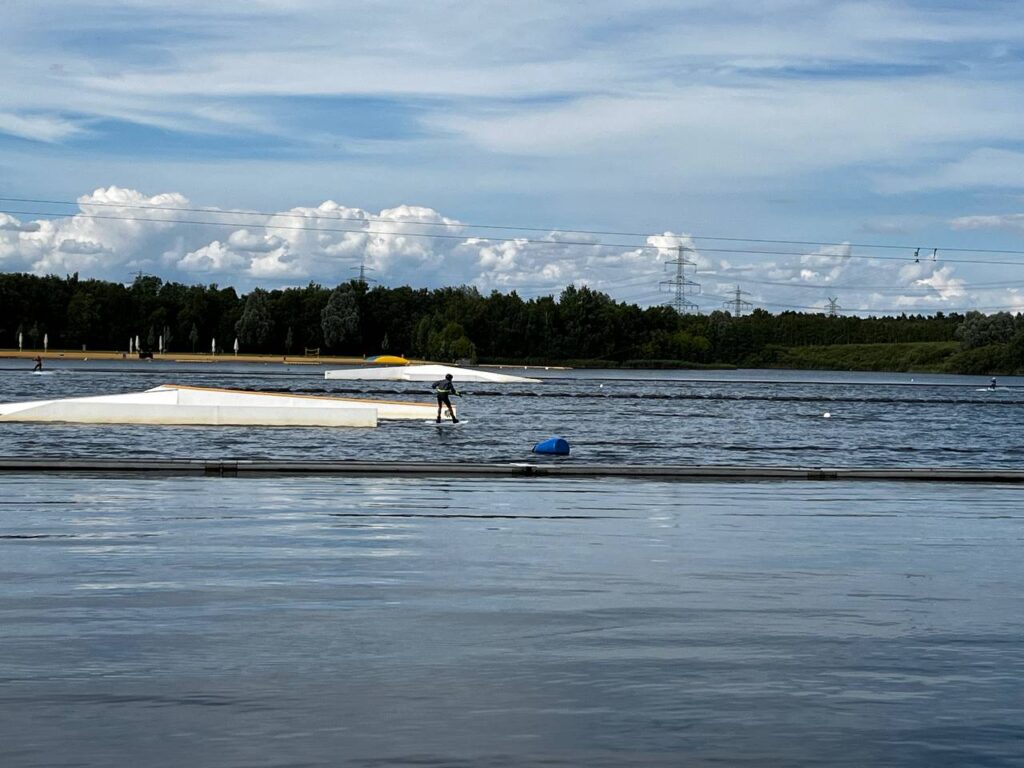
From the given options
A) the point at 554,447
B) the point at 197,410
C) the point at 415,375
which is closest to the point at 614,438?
the point at 554,447

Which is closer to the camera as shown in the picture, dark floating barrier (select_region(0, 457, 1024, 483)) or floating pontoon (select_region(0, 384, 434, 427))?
dark floating barrier (select_region(0, 457, 1024, 483))

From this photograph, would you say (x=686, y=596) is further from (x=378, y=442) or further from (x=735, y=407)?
(x=735, y=407)

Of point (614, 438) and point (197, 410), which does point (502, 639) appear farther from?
point (197, 410)

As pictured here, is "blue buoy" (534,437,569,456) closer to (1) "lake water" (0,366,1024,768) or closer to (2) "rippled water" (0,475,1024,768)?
(1) "lake water" (0,366,1024,768)

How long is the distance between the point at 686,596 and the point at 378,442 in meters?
28.2

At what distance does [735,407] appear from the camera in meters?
79.0

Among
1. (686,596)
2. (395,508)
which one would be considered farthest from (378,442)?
(686,596)

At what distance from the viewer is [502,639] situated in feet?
33.2

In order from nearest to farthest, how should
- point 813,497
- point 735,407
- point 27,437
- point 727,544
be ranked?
point 727,544
point 813,497
point 27,437
point 735,407

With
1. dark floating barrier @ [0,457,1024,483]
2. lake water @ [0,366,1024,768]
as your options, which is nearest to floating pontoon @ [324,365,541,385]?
dark floating barrier @ [0,457,1024,483]

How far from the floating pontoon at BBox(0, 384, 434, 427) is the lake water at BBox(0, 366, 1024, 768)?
23.2 metres

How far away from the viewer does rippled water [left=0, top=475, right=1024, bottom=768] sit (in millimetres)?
7469

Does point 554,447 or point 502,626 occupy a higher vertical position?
point 502,626

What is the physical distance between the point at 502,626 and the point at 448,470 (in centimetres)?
1514
